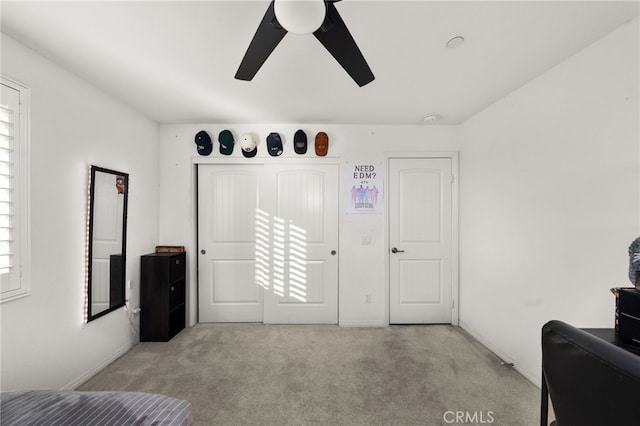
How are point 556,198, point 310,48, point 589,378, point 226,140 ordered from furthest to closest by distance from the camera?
point 226,140 < point 556,198 < point 310,48 < point 589,378

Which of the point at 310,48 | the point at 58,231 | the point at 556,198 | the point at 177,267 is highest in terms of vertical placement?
the point at 310,48

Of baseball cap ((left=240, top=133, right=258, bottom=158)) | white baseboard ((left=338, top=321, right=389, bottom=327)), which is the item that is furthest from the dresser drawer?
white baseboard ((left=338, top=321, right=389, bottom=327))

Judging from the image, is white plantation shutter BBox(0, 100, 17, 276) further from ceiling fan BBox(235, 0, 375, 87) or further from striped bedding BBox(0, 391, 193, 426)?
ceiling fan BBox(235, 0, 375, 87)

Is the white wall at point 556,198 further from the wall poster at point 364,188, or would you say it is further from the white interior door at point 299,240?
the white interior door at point 299,240

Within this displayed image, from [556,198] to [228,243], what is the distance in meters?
3.24

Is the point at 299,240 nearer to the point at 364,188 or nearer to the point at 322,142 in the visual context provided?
the point at 364,188

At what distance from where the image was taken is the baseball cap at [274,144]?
9.42 feet

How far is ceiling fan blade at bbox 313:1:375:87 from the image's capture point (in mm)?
989

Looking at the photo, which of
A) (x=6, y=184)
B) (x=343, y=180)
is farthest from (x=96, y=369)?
(x=343, y=180)

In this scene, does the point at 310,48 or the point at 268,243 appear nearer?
the point at 310,48

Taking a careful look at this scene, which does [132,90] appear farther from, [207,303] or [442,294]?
[442,294]

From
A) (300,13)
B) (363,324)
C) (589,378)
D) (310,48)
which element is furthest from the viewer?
(363,324)

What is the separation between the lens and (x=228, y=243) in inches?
121

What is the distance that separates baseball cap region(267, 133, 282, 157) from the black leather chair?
9.06 feet
